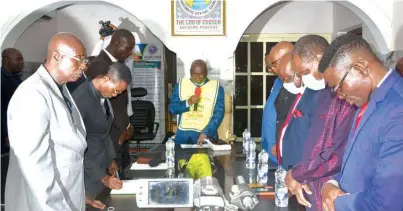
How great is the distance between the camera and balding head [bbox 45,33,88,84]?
6.80 feet

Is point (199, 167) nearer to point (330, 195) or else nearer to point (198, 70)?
point (330, 195)

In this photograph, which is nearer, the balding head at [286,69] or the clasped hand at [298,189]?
the clasped hand at [298,189]

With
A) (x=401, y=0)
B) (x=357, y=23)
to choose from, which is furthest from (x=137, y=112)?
(x=401, y=0)

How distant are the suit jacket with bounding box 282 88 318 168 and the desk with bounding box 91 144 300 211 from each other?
0.61 ft

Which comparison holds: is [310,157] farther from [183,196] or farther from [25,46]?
[25,46]

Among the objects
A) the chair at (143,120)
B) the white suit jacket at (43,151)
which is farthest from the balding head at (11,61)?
the white suit jacket at (43,151)

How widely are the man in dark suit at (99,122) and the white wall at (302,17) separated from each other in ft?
17.8

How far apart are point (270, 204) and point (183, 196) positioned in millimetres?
417

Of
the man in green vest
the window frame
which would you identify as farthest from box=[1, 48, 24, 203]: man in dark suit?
the window frame

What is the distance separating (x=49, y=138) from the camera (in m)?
1.93

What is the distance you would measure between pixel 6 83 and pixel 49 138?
2.96m

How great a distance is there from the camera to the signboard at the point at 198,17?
18.0ft

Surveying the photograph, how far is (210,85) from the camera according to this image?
4.11m

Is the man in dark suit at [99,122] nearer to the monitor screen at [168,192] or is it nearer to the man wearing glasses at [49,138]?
the man wearing glasses at [49,138]
